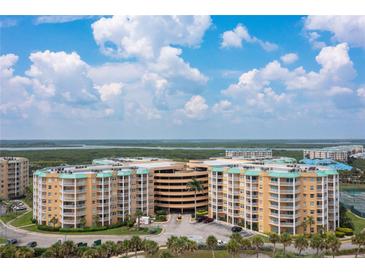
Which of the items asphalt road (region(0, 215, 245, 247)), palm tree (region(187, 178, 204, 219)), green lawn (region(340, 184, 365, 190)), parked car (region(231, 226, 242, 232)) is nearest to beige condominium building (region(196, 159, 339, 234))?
parked car (region(231, 226, 242, 232))

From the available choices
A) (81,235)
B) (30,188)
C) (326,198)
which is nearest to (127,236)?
(81,235)

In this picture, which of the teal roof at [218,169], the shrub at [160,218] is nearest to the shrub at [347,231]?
the teal roof at [218,169]

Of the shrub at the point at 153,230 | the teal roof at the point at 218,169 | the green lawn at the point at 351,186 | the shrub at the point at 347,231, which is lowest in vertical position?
the green lawn at the point at 351,186

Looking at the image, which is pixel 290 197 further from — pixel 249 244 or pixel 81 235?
pixel 81 235

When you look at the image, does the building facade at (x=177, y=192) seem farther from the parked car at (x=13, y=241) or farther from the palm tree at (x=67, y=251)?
the palm tree at (x=67, y=251)

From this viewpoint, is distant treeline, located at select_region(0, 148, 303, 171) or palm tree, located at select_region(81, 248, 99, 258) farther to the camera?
distant treeline, located at select_region(0, 148, 303, 171)

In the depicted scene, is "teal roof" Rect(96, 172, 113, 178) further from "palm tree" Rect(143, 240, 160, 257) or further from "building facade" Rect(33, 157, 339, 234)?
"palm tree" Rect(143, 240, 160, 257)
